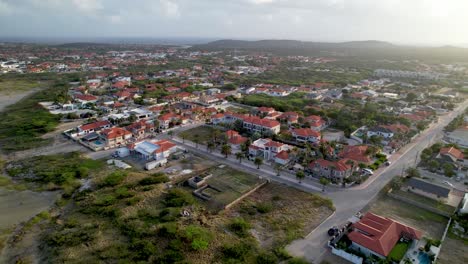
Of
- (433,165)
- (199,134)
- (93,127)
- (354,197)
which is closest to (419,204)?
(354,197)

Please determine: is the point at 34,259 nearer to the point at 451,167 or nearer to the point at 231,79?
the point at 451,167

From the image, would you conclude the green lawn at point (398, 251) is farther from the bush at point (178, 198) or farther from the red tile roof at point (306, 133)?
the red tile roof at point (306, 133)

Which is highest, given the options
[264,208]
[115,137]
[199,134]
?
[115,137]

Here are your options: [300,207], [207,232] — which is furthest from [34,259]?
[300,207]

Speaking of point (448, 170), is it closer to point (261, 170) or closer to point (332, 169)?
point (332, 169)

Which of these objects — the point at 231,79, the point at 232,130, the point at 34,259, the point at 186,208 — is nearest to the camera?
the point at 34,259

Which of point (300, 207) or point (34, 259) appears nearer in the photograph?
point (34, 259)
